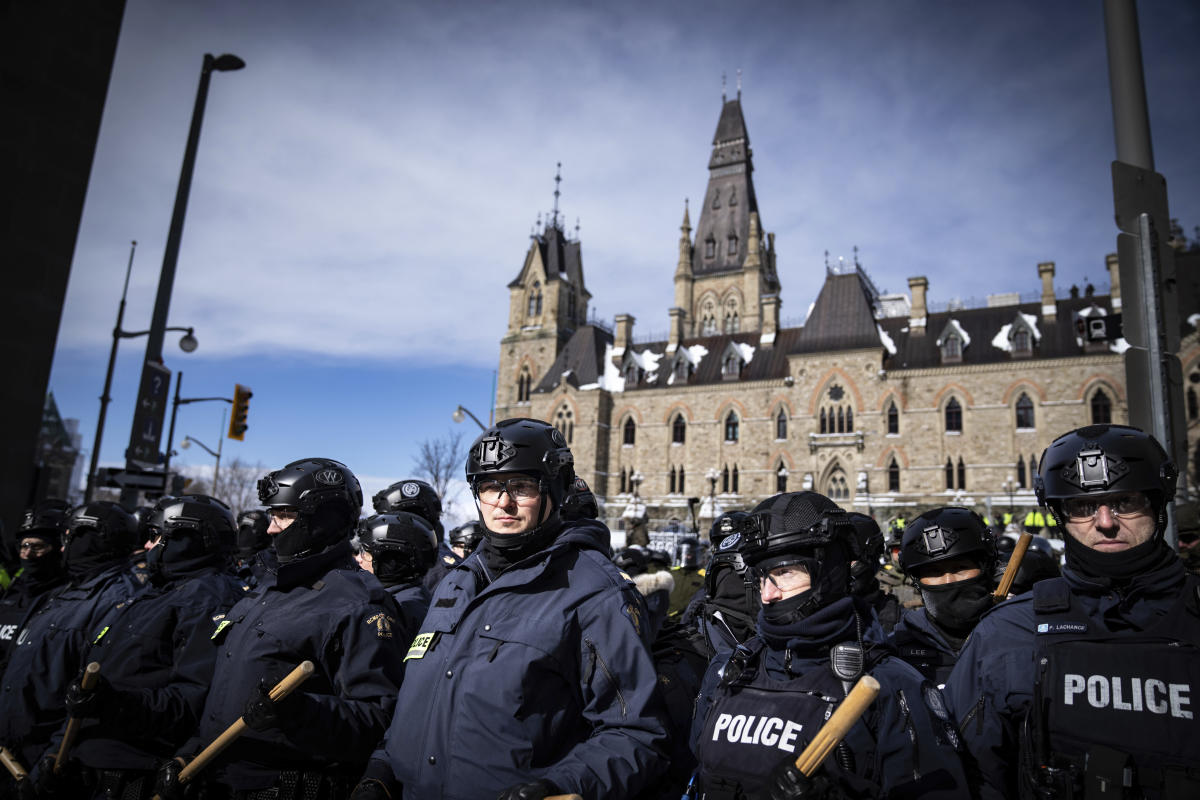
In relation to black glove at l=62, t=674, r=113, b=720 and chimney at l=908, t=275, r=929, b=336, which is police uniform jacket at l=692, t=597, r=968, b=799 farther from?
chimney at l=908, t=275, r=929, b=336

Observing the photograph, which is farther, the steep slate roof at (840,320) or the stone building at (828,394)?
the steep slate roof at (840,320)

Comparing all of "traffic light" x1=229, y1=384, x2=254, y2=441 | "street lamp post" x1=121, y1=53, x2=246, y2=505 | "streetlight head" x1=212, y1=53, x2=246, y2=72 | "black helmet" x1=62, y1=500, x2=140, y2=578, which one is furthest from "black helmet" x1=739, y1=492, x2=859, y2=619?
"traffic light" x1=229, y1=384, x2=254, y2=441

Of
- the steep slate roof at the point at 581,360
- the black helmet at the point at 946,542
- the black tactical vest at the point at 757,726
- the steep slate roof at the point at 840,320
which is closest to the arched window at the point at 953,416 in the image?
the steep slate roof at the point at 840,320

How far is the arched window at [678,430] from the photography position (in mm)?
49188

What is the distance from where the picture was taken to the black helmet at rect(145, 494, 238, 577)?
4727mm

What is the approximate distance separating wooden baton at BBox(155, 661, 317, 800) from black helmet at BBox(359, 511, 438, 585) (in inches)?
79.8

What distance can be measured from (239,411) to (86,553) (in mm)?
12290

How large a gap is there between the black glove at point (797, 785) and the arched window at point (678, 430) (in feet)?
154

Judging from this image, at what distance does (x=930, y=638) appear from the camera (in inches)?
159

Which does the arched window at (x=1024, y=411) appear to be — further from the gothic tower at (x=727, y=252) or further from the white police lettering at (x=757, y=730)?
the white police lettering at (x=757, y=730)

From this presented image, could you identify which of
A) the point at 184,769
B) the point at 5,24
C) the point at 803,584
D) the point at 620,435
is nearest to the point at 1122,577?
the point at 803,584

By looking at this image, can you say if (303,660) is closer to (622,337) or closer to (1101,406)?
(1101,406)

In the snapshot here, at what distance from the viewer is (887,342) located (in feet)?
146

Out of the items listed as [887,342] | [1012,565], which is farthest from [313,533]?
[887,342]
